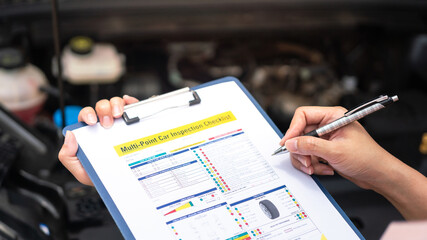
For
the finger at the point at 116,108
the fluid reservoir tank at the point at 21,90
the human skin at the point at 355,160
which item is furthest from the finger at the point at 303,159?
the fluid reservoir tank at the point at 21,90

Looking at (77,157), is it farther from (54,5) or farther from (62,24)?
(62,24)

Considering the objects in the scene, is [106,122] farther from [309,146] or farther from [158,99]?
[309,146]

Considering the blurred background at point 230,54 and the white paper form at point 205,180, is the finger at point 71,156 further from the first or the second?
the blurred background at point 230,54

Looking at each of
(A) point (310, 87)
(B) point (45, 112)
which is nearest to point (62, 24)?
(B) point (45, 112)

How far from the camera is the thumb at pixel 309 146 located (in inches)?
30.8

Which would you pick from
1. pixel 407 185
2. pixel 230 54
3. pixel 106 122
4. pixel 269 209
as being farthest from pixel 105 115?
pixel 230 54

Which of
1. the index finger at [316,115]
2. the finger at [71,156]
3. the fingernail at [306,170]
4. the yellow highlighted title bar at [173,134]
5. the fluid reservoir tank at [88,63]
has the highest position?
the fluid reservoir tank at [88,63]

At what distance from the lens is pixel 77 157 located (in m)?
0.73

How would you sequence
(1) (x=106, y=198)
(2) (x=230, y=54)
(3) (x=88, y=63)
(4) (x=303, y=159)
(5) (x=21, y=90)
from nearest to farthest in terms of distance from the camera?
(1) (x=106, y=198)
(4) (x=303, y=159)
(5) (x=21, y=90)
(3) (x=88, y=63)
(2) (x=230, y=54)

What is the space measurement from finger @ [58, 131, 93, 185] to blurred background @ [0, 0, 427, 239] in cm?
42

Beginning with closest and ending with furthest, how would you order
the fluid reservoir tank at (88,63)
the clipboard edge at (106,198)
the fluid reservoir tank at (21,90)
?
the clipboard edge at (106,198)
the fluid reservoir tank at (21,90)
the fluid reservoir tank at (88,63)

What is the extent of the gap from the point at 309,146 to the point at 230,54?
1116 mm

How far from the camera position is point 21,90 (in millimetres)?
1383

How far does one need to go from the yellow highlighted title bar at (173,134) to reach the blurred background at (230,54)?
1.58 feet
